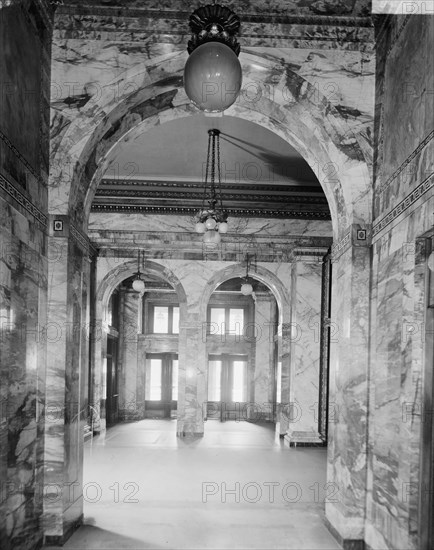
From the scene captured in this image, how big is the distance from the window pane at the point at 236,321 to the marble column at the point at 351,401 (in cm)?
1217

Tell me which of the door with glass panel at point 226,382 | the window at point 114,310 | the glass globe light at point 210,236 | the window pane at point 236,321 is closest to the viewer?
the glass globe light at point 210,236

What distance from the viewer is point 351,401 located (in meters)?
5.43

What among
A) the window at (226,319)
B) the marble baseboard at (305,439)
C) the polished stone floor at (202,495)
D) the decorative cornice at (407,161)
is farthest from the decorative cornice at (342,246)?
the window at (226,319)

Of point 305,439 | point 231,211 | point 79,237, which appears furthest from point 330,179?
point 305,439

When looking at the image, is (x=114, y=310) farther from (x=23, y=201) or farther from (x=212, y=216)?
(x=23, y=201)

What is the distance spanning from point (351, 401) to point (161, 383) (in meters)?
12.6

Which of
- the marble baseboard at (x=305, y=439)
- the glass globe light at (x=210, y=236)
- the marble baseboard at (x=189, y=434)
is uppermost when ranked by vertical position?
the glass globe light at (x=210, y=236)

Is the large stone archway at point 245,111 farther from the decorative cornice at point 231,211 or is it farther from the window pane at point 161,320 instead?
the window pane at point 161,320

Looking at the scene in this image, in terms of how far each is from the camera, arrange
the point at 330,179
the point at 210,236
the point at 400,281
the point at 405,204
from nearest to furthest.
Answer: the point at 405,204, the point at 400,281, the point at 330,179, the point at 210,236

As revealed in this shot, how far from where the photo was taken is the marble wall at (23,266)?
14.1ft

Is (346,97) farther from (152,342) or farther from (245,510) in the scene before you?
(152,342)

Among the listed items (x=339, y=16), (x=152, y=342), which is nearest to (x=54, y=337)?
(x=339, y=16)

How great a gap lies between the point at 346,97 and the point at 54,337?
4.01m

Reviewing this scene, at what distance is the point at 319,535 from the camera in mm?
5766
